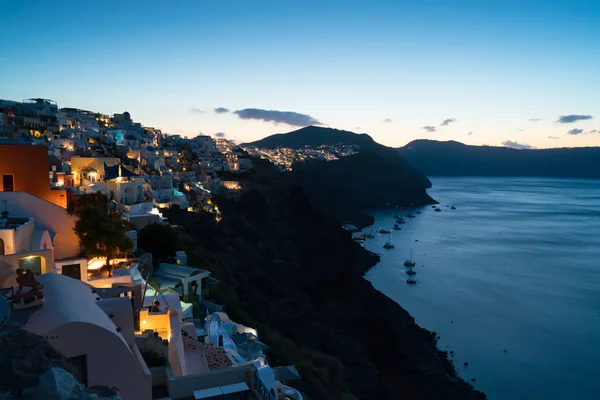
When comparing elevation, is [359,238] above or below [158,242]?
below

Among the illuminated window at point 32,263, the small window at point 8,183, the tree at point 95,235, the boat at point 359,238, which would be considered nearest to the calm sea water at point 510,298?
the boat at point 359,238

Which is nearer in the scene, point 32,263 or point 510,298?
point 32,263

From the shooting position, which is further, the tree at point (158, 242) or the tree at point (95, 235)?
the tree at point (158, 242)

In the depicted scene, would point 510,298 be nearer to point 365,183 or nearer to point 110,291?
point 110,291

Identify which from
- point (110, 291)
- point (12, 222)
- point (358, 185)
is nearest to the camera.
→ point (110, 291)

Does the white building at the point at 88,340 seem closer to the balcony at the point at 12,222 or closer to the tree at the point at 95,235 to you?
the balcony at the point at 12,222

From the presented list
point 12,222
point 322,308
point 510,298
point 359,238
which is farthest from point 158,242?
point 359,238

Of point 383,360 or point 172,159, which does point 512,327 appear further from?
point 172,159
